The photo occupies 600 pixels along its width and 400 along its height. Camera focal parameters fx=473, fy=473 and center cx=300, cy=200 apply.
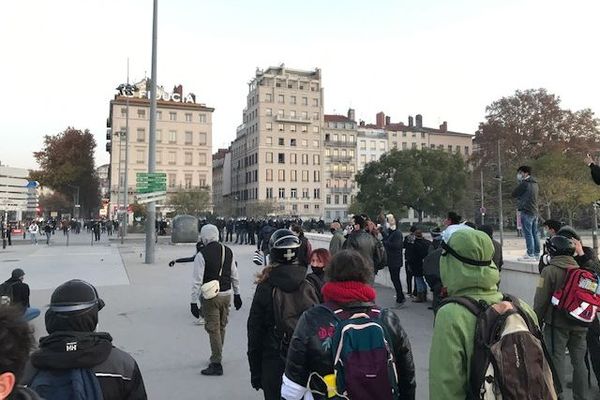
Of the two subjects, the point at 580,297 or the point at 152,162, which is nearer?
the point at 580,297

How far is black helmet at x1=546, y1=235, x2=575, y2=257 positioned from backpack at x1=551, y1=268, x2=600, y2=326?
0.67ft

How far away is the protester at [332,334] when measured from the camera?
→ 103 inches

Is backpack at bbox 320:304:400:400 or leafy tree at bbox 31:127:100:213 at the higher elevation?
leafy tree at bbox 31:127:100:213

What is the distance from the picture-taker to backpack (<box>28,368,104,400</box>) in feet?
6.95

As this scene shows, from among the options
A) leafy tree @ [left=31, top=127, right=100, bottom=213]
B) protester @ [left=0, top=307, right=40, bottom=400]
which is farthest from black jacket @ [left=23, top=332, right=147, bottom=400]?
leafy tree @ [left=31, top=127, right=100, bottom=213]

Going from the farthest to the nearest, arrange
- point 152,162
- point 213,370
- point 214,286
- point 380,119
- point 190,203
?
point 380,119 → point 190,203 → point 152,162 → point 214,286 → point 213,370

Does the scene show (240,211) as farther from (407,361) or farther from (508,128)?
(407,361)

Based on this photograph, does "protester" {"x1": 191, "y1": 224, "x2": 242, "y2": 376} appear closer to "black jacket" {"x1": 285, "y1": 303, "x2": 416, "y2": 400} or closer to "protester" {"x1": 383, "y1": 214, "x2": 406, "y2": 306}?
"black jacket" {"x1": 285, "y1": 303, "x2": 416, "y2": 400}

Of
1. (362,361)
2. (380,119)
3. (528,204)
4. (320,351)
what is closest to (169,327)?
(320,351)

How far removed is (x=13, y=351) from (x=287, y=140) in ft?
329

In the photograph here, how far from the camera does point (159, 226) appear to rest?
4341 cm

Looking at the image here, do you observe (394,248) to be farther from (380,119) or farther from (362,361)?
(380,119)

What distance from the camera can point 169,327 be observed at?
8.30 m

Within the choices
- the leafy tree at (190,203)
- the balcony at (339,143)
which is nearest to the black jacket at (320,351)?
the leafy tree at (190,203)
